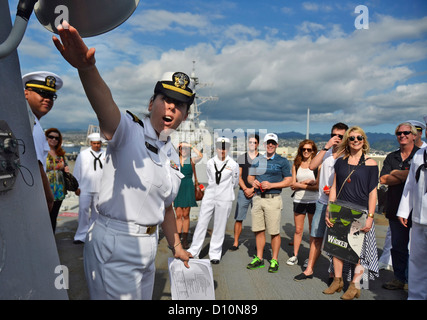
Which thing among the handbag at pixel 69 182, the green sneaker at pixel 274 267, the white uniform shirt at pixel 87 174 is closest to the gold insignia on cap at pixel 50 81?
the handbag at pixel 69 182

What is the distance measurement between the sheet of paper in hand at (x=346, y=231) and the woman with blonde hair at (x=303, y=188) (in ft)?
4.11

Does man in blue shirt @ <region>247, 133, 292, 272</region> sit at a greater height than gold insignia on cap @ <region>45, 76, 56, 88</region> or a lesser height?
lesser

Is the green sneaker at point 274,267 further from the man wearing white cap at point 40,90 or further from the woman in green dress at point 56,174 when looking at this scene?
the man wearing white cap at point 40,90

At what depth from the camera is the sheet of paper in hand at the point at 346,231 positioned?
3764 mm

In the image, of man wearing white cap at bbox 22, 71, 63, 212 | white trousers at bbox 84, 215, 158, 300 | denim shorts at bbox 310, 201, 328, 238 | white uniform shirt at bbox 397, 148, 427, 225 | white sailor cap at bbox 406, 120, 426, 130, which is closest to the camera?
white trousers at bbox 84, 215, 158, 300

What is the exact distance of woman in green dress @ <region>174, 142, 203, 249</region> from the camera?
583 centimetres

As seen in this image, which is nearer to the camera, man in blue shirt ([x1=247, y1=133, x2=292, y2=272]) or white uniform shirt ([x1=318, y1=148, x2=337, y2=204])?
white uniform shirt ([x1=318, y1=148, x2=337, y2=204])

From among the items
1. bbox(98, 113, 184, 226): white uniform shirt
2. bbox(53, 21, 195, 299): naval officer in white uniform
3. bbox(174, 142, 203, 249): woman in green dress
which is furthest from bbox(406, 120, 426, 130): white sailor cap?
bbox(98, 113, 184, 226): white uniform shirt

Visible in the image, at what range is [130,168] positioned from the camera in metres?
1.77

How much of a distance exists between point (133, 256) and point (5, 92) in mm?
1146

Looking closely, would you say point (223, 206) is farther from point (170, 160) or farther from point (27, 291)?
point (27, 291)

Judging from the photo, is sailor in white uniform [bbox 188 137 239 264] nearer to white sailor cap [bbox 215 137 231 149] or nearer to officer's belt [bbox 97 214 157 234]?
white sailor cap [bbox 215 137 231 149]

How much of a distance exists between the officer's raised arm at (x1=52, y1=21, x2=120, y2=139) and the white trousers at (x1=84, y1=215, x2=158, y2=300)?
2.02 feet
